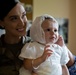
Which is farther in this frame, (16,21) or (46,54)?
(16,21)

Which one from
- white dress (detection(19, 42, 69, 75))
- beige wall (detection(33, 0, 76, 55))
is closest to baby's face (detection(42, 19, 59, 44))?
white dress (detection(19, 42, 69, 75))

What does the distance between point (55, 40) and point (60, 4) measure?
2.73m

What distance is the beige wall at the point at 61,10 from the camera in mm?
3628

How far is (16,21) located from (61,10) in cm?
279

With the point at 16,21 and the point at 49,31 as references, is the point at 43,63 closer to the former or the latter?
the point at 49,31

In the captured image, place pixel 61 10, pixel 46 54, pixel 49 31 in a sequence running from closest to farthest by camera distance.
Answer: pixel 46 54, pixel 49 31, pixel 61 10

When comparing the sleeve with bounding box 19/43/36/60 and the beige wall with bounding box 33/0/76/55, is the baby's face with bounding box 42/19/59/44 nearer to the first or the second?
the sleeve with bounding box 19/43/36/60

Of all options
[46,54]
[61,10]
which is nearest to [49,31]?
[46,54]

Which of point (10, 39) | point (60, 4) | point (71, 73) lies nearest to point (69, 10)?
point (60, 4)

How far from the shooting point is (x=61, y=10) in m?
3.96

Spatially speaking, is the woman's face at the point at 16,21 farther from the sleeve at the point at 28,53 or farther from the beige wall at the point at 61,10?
the beige wall at the point at 61,10

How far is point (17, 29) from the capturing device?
127cm

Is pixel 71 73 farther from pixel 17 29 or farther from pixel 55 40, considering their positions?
pixel 17 29

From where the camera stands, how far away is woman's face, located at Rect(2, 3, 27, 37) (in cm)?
127
